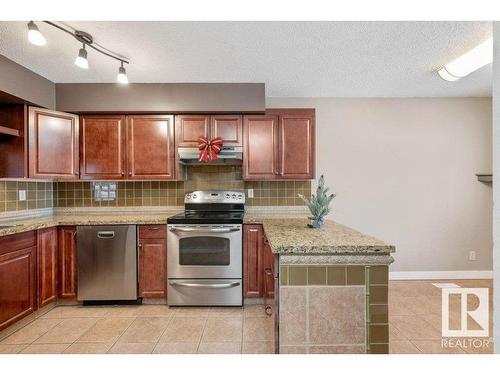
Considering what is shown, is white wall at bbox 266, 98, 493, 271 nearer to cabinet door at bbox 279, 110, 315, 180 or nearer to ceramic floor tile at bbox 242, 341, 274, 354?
cabinet door at bbox 279, 110, 315, 180

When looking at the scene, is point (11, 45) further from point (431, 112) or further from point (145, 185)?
point (431, 112)

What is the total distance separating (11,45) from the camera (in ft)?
7.14

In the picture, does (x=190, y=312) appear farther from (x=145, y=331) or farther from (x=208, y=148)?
(x=208, y=148)

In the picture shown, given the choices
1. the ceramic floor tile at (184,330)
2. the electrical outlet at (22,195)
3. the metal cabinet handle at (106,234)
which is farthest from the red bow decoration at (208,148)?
the electrical outlet at (22,195)

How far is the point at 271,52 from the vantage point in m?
2.29

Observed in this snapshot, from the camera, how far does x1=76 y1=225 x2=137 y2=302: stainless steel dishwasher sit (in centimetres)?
280

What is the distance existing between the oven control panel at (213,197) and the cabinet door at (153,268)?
0.67m

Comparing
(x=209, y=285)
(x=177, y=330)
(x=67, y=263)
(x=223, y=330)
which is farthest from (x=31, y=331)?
(x=223, y=330)

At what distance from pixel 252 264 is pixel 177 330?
92 centimetres

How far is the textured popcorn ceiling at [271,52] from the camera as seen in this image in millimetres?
1958

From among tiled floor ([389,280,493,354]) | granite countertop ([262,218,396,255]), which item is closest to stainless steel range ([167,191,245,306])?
granite countertop ([262,218,396,255])
